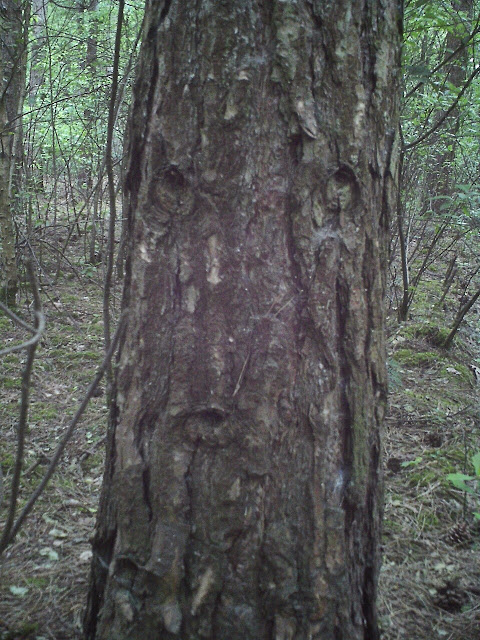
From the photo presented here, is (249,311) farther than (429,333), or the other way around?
(429,333)

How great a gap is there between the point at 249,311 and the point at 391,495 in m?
1.78

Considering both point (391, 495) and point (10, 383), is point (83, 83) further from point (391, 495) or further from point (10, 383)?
point (391, 495)

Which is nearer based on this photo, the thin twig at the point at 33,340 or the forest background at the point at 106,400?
the thin twig at the point at 33,340

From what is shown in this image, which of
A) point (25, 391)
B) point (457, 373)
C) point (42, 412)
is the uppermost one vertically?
point (25, 391)

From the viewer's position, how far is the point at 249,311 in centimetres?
136

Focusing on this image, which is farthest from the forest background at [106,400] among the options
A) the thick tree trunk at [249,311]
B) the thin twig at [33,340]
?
the thick tree trunk at [249,311]

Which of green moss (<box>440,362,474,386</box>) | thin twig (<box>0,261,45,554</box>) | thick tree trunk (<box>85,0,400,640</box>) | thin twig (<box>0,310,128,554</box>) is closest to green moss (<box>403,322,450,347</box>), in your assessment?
green moss (<box>440,362,474,386</box>)

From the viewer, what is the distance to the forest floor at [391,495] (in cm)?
189

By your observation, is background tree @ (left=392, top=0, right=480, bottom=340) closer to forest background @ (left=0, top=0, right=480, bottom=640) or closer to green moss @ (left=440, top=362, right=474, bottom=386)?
forest background @ (left=0, top=0, right=480, bottom=640)

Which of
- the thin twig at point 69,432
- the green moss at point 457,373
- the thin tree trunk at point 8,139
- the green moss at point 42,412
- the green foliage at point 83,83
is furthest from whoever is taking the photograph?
the green foliage at point 83,83

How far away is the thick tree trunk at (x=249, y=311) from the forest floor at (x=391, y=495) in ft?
2.02

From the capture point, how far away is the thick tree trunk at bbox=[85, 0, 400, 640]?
4.35 feet

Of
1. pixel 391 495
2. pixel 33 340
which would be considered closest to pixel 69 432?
pixel 33 340

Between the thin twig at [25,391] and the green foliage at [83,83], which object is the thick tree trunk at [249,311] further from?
the green foliage at [83,83]
